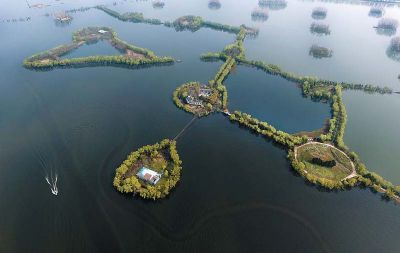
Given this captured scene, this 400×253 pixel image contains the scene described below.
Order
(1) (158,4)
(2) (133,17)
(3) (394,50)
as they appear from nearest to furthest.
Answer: (3) (394,50)
(2) (133,17)
(1) (158,4)

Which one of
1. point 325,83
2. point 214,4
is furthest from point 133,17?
point 325,83

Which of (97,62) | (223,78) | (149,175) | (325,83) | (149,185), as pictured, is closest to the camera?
(149,185)

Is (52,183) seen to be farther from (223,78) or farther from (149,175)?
(223,78)

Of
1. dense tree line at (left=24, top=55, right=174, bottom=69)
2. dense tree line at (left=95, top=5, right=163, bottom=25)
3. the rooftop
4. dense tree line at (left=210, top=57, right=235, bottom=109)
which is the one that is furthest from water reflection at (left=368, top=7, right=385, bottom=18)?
the rooftop

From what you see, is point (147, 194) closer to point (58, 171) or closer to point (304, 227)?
point (58, 171)

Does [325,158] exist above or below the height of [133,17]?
below

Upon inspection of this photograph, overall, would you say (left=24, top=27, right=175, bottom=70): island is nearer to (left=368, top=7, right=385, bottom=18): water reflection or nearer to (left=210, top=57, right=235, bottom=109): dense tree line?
(left=210, top=57, right=235, bottom=109): dense tree line

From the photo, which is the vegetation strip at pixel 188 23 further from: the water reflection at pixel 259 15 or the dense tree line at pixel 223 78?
the dense tree line at pixel 223 78
